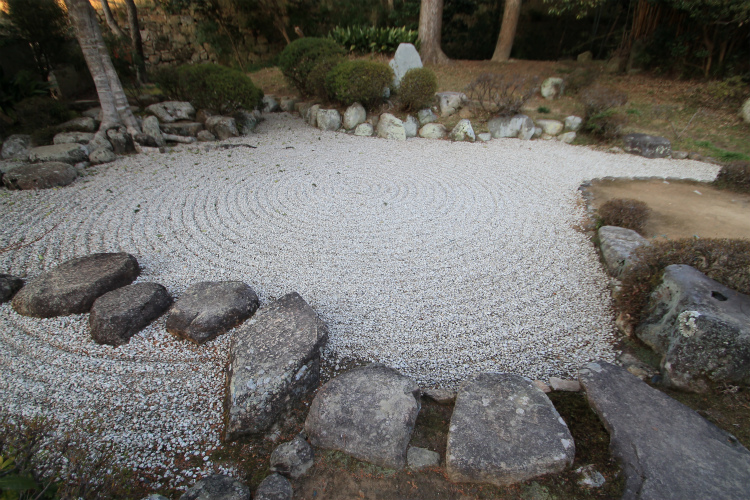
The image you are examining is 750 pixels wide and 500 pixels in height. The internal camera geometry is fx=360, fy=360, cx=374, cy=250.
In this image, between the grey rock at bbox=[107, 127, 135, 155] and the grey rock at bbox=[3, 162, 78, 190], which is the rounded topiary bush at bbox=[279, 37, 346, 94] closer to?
the grey rock at bbox=[107, 127, 135, 155]

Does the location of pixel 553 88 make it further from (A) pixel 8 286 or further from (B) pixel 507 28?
(A) pixel 8 286

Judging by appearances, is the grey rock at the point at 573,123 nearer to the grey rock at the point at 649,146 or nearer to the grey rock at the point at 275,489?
the grey rock at the point at 649,146

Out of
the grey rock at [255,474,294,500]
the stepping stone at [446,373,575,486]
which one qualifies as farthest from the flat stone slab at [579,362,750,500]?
the grey rock at [255,474,294,500]

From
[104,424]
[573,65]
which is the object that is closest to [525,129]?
[573,65]

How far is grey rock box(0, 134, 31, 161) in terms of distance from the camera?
6344 millimetres

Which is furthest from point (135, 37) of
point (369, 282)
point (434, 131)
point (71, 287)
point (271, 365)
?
point (271, 365)

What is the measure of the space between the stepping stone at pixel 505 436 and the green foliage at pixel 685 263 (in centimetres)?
146

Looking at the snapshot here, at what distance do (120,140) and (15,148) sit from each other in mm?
1655

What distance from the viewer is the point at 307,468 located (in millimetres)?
2090

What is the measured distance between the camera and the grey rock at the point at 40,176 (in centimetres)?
536

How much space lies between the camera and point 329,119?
28.3 feet

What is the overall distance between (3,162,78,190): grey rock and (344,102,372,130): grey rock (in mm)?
5338

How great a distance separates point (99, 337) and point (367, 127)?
6.87 m

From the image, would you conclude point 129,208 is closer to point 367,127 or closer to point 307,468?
point 307,468
